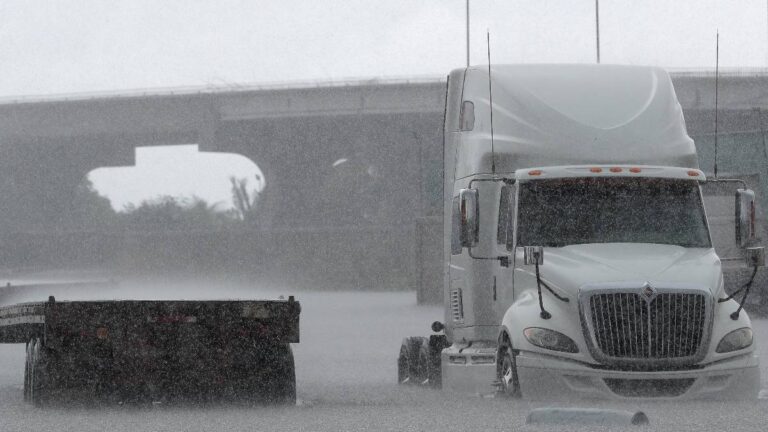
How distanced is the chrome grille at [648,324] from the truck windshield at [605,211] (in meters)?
1.19

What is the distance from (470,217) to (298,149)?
8543 centimetres

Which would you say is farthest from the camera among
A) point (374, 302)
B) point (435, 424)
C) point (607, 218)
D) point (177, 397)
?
point (374, 302)

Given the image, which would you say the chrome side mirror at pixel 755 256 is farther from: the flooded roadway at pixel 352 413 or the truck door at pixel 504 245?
the truck door at pixel 504 245

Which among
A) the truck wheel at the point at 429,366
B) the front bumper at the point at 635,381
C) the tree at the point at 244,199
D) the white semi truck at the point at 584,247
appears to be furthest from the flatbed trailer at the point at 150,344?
the tree at the point at 244,199

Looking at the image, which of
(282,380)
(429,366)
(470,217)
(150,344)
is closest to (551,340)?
(470,217)

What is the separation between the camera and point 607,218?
13.4 meters

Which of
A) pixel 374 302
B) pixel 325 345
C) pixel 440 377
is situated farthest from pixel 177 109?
pixel 440 377

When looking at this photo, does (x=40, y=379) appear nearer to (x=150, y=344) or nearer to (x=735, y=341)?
(x=150, y=344)

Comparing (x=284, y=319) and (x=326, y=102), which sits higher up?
(x=326, y=102)

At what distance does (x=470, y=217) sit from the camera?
42.4 feet

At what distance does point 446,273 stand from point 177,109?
74.5 metres

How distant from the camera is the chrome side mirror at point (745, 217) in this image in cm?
1296

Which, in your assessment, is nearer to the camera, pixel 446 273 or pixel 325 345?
pixel 446 273

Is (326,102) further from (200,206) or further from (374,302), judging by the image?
(200,206)
